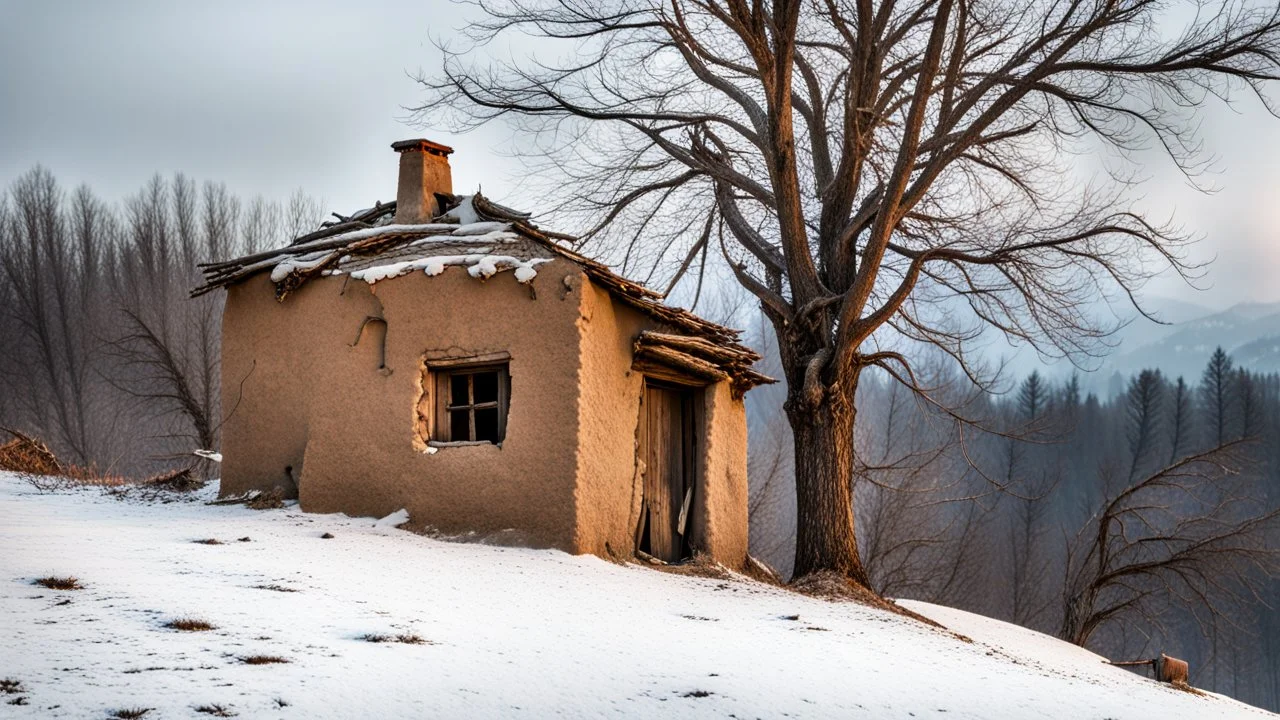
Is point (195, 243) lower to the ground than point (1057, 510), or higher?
higher

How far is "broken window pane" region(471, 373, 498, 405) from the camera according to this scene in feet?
38.7

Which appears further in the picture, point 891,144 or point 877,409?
point 877,409

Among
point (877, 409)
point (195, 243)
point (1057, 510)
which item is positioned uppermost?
point (195, 243)

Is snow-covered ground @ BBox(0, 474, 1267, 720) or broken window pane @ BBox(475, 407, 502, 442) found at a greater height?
broken window pane @ BBox(475, 407, 502, 442)

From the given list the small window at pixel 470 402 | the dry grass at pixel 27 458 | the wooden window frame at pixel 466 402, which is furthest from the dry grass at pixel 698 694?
the dry grass at pixel 27 458

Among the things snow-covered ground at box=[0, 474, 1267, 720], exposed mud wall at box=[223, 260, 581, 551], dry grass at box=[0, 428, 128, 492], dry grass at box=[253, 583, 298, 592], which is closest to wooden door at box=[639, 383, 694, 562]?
snow-covered ground at box=[0, 474, 1267, 720]

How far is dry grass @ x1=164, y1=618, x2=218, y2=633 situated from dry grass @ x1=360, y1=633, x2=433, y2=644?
0.88 m

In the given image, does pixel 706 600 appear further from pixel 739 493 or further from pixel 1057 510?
pixel 1057 510

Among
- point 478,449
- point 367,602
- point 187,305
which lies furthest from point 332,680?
point 187,305

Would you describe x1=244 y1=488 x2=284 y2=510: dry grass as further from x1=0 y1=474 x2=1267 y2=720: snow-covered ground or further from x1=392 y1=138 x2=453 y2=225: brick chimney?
x1=392 y1=138 x2=453 y2=225: brick chimney

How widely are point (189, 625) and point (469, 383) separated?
5707mm

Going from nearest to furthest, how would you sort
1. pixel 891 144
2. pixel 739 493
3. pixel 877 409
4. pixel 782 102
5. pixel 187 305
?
pixel 782 102 < pixel 739 493 < pixel 891 144 < pixel 187 305 < pixel 877 409

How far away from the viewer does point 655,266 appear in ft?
55.2

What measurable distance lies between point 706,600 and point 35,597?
545cm
